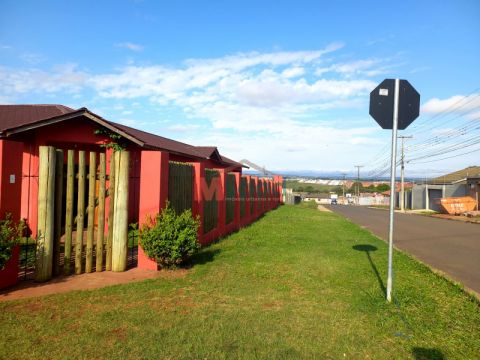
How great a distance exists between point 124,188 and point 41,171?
1322mm

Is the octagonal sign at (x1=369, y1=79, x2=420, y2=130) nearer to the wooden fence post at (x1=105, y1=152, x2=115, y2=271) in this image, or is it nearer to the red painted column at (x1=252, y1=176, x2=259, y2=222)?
the wooden fence post at (x1=105, y1=152, x2=115, y2=271)

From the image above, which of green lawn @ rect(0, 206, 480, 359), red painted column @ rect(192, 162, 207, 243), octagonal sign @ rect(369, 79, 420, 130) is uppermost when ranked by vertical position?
octagonal sign @ rect(369, 79, 420, 130)

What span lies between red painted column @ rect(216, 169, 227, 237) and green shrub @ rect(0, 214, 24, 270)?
20.5ft

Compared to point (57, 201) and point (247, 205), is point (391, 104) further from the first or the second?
point (247, 205)

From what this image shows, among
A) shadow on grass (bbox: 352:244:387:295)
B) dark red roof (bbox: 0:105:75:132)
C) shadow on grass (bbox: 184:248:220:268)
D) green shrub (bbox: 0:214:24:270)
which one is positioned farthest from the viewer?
dark red roof (bbox: 0:105:75:132)

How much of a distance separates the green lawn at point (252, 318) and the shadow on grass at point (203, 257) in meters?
0.22

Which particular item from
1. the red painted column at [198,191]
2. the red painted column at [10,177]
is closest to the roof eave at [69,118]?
the red painted column at [198,191]

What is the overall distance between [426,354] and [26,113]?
13629mm

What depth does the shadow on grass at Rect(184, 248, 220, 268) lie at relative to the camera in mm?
7277

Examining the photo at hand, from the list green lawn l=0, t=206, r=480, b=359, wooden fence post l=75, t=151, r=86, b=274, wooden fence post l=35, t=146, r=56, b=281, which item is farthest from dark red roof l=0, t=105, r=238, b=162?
green lawn l=0, t=206, r=480, b=359

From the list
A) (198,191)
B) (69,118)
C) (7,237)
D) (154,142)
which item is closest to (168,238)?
(7,237)

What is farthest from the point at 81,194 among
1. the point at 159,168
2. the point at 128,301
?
the point at 128,301

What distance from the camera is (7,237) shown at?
192 inches

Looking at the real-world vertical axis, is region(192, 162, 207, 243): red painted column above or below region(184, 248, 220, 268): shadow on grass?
above
